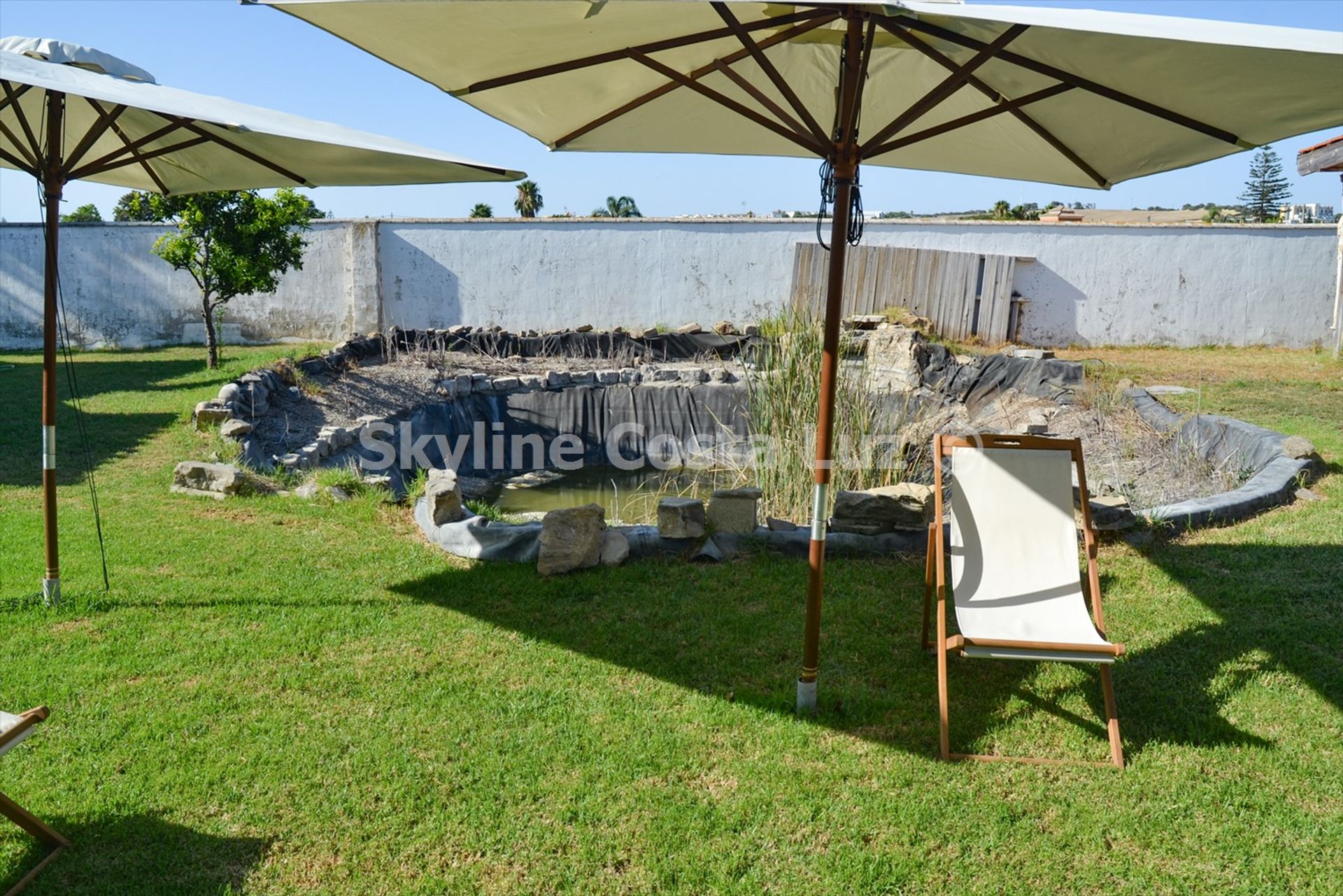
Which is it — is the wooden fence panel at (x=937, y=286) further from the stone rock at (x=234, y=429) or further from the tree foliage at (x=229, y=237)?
the stone rock at (x=234, y=429)

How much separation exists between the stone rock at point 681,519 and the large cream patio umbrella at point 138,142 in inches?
66.6

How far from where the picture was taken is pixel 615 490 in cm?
846

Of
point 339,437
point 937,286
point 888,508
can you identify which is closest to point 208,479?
point 339,437

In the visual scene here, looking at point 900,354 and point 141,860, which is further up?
point 900,354

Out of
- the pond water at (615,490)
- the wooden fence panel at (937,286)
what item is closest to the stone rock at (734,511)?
the pond water at (615,490)

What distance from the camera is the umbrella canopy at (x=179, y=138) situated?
3.04m

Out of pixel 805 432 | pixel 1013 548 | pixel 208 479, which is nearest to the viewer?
pixel 1013 548

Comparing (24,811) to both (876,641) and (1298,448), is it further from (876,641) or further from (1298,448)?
(1298,448)

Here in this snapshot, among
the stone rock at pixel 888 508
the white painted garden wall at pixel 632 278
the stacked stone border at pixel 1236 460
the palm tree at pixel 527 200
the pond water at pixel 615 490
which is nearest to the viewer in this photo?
the stone rock at pixel 888 508

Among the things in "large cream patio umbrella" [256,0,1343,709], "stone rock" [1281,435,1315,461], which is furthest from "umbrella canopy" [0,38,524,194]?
"stone rock" [1281,435,1315,461]

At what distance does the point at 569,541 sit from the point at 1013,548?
1.95 metres

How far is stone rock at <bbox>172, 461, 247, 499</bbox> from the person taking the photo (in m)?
5.61

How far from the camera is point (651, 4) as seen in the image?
259cm

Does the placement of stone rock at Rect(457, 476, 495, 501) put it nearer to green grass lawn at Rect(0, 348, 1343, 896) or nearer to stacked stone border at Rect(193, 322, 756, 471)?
stacked stone border at Rect(193, 322, 756, 471)
